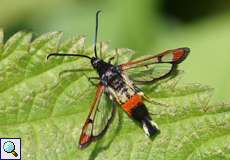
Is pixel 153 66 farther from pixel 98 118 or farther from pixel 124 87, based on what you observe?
pixel 98 118

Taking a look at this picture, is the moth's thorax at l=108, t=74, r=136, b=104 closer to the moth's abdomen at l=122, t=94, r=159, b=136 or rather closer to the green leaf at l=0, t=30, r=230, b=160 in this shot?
the moth's abdomen at l=122, t=94, r=159, b=136

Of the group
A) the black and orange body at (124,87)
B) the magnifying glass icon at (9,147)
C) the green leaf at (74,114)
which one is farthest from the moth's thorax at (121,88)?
the magnifying glass icon at (9,147)

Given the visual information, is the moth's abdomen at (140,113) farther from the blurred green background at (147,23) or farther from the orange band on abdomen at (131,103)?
the blurred green background at (147,23)

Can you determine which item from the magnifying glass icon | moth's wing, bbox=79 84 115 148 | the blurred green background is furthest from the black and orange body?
the blurred green background

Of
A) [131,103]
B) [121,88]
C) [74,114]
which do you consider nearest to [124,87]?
[121,88]

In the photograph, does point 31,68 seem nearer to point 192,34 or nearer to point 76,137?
point 76,137

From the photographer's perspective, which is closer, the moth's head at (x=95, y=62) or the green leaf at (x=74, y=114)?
the green leaf at (x=74, y=114)

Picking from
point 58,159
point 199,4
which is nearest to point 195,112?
point 58,159
